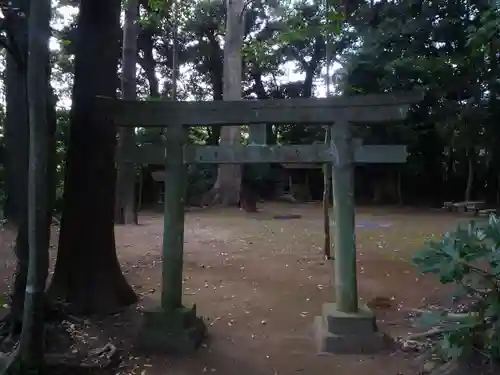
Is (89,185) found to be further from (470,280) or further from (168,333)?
Result: (470,280)

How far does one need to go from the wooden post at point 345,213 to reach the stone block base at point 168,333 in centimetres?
155

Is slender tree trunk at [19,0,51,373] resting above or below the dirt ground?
above

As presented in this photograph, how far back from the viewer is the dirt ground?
485 centimetres

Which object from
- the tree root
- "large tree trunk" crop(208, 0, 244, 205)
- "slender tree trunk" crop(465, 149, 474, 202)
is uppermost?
"large tree trunk" crop(208, 0, 244, 205)

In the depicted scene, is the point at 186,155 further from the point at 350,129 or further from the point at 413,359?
the point at 413,359

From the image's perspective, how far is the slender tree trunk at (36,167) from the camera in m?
3.90

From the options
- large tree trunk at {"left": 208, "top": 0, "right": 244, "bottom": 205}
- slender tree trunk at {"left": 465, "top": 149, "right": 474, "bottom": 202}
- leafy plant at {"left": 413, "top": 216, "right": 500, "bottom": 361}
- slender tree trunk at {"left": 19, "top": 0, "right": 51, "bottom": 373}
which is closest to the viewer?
leafy plant at {"left": 413, "top": 216, "right": 500, "bottom": 361}

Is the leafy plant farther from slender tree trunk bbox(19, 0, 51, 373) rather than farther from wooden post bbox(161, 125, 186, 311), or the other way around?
slender tree trunk bbox(19, 0, 51, 373)

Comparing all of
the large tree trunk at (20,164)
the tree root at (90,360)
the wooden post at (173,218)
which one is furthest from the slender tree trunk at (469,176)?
the large tree trunk at (20,164)

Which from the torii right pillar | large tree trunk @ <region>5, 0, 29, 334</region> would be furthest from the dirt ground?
large tree trunk @ <region>5, 0, 29, 334</region>

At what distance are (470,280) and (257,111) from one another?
2509 millimetres

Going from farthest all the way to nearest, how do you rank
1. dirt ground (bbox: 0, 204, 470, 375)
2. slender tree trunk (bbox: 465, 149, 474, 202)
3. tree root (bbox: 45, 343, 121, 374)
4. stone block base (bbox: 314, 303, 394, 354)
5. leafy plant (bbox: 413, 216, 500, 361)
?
slender tree trunk (bbox: 465, 149, 474, 202), stone block base (bbox: 314, 303, 394, 354), dirt ground (bbox: 0, 204, 470, 375), tree root (bbox: 45, 343, 121, 374), leafy plant (bbox: 413, 216, 500, 361)

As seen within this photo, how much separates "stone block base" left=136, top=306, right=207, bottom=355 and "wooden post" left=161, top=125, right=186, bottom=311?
0.11 meters

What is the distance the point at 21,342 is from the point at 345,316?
2.95m
